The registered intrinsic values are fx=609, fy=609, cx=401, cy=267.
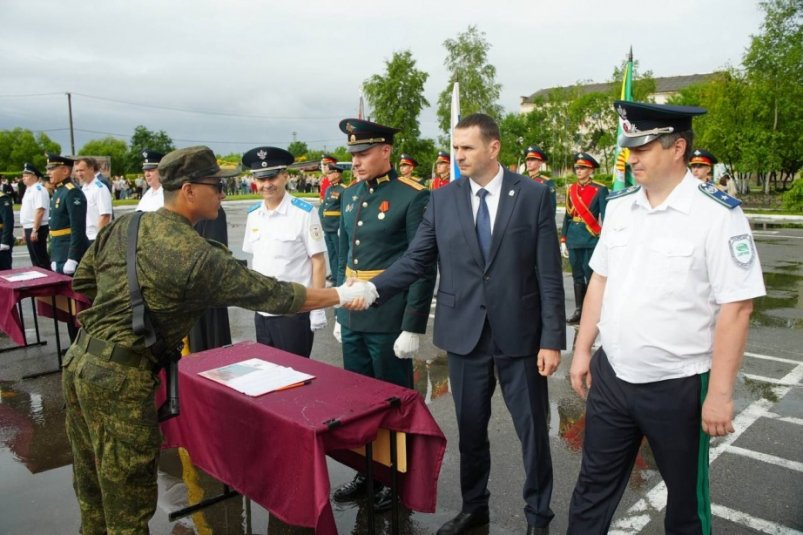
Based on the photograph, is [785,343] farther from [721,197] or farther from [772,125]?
[772,125]

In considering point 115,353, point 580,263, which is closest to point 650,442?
point 115,353

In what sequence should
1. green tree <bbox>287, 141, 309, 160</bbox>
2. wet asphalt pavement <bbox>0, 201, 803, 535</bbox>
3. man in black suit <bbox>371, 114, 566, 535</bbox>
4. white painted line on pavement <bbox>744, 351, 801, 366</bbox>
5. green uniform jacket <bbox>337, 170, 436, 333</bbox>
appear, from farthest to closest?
green tree <bbox>287, 141, 309, 160</bbox>, white painted line on pavement <bbox>744, 351, 801, 366</bbox>, green uniform jacket <bbox>337, 170, 436, 333</bbox>, wet asphalt pavement <bbox>0, 201, 803, 535</bbox>, man in black suit <bbox>371, 114, 566, 535</bbox>

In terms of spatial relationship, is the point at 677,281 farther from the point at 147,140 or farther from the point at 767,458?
the point at 147,140

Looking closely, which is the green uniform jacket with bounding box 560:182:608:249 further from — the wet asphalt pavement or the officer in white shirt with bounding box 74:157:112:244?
the officer in white shirt with bounding box 74:157:112:244

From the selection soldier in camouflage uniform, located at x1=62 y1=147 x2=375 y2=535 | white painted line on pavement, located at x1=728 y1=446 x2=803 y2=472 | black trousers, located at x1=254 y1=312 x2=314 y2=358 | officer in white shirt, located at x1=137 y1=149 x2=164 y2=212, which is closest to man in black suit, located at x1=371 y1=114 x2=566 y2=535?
soldier in camouflage uniform, located at x1=62 y1=147 x2=375 y2=535

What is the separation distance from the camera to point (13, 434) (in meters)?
4.68

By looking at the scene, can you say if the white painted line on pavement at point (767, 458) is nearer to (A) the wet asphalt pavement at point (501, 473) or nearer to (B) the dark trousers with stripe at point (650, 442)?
(A) the wet asphalt pavement at point (501, 473)

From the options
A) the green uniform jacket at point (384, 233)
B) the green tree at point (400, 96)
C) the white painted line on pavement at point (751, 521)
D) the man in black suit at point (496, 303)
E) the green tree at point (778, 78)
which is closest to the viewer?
the man in black suit at point (496, 303)

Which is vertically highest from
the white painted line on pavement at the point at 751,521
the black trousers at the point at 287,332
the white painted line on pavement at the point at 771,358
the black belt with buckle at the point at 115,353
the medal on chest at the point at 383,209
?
the medal on chest at the point at 383,209

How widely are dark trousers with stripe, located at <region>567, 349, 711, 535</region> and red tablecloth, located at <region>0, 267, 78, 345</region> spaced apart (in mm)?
5049

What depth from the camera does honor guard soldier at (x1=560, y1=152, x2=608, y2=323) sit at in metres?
7.99

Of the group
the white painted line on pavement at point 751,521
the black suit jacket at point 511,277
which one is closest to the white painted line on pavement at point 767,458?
the white painted line on pavement at point 751,521

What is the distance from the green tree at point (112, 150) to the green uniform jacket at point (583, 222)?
6520 centimetres

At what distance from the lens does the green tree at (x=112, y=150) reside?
2574 inches
